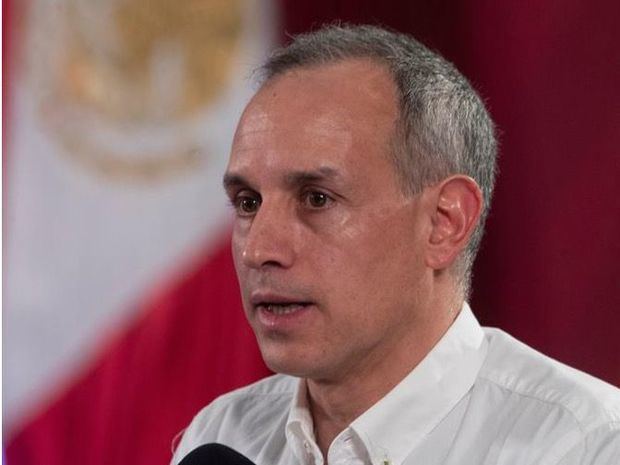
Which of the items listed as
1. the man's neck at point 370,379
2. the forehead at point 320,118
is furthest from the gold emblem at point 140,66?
the man's neck at point 370,379

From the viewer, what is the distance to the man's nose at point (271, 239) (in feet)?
4.55

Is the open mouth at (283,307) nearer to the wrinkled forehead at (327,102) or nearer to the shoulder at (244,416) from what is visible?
the wrinkled forehead at (327,102)

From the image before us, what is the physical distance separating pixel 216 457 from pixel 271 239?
0.26 m

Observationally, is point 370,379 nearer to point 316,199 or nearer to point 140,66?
point 316,199

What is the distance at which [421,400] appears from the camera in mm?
1501

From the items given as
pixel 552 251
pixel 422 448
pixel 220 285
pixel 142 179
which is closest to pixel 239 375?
pixel 220 285

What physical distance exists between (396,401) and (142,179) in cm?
78

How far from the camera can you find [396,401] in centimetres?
150

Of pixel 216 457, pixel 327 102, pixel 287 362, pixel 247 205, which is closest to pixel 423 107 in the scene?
pixel 327 102

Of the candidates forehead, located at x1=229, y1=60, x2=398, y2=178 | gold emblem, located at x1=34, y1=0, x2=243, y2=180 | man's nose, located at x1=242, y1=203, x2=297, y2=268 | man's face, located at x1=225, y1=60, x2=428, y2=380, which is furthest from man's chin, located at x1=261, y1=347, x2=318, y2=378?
gold emblem, located at x1=34, y1=0, x2=243, y2=180

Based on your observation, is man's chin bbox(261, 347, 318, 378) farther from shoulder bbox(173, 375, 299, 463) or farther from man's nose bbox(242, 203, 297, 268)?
shoulder bbox(173, 375, 299, 463)

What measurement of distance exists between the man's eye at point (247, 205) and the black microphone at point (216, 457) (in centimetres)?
31

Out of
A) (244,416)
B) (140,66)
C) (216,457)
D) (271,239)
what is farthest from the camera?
(140,66)

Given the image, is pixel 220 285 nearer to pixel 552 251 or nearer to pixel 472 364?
pixel 552 251
